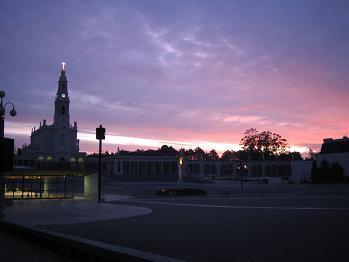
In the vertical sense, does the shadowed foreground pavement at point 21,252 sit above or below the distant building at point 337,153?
below

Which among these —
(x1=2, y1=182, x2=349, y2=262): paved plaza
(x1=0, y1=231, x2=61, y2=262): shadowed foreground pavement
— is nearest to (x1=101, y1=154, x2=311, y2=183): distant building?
(x1=2, y1=182, x2=349, y2=262): paved plaza

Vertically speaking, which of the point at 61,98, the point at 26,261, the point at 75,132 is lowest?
the point at 26,261

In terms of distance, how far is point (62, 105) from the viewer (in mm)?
146625

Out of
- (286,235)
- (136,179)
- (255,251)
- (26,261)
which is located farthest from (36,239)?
(136,179)

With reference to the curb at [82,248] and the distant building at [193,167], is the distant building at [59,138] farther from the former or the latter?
the curb at [82,248]

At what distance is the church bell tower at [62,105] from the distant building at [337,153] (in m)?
73.0

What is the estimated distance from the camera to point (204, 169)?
15950cm

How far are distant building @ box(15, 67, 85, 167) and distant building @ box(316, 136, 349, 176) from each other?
220 ft

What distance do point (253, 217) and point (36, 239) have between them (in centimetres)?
1150

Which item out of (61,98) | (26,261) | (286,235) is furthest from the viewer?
(61,98)

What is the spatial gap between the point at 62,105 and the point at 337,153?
78.9m

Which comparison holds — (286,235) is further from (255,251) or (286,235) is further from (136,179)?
(136,179)

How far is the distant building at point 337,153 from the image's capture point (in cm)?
10256

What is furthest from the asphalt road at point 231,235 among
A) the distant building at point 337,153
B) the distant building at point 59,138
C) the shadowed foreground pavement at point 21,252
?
the distant building at point 59,138
